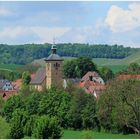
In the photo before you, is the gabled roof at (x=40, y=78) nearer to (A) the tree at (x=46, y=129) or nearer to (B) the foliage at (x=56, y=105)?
(B) the foliage at (x=56, y=105)

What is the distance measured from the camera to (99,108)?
226 feet

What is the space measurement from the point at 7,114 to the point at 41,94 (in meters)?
6.49

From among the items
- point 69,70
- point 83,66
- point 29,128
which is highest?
point 83,66

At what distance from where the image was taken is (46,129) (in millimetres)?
49938

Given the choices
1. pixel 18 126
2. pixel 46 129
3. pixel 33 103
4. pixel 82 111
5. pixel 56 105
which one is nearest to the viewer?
pixel 46 129

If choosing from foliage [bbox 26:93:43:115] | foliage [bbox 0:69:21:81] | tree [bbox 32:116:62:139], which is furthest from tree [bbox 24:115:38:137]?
foliage [bbox 0:69:21:81]

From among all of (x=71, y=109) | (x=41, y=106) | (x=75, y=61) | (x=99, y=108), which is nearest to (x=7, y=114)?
(x=41, y=106)

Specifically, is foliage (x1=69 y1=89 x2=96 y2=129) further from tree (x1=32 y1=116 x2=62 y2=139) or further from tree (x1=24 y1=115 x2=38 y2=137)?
tree (x1=32 y1=116 x2=62 y2=139)

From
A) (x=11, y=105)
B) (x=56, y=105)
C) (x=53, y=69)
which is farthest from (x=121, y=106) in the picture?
(x=53, y=69)

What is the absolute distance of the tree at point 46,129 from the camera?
49.6 metres

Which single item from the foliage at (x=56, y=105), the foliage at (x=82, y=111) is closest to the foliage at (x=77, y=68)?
the foliage at (x=56, y=105)

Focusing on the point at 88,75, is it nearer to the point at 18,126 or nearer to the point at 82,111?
the point at 82,111

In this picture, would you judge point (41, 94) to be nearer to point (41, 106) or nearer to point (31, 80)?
point (41, 106)

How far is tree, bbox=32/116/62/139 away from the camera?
49594 millimetres
